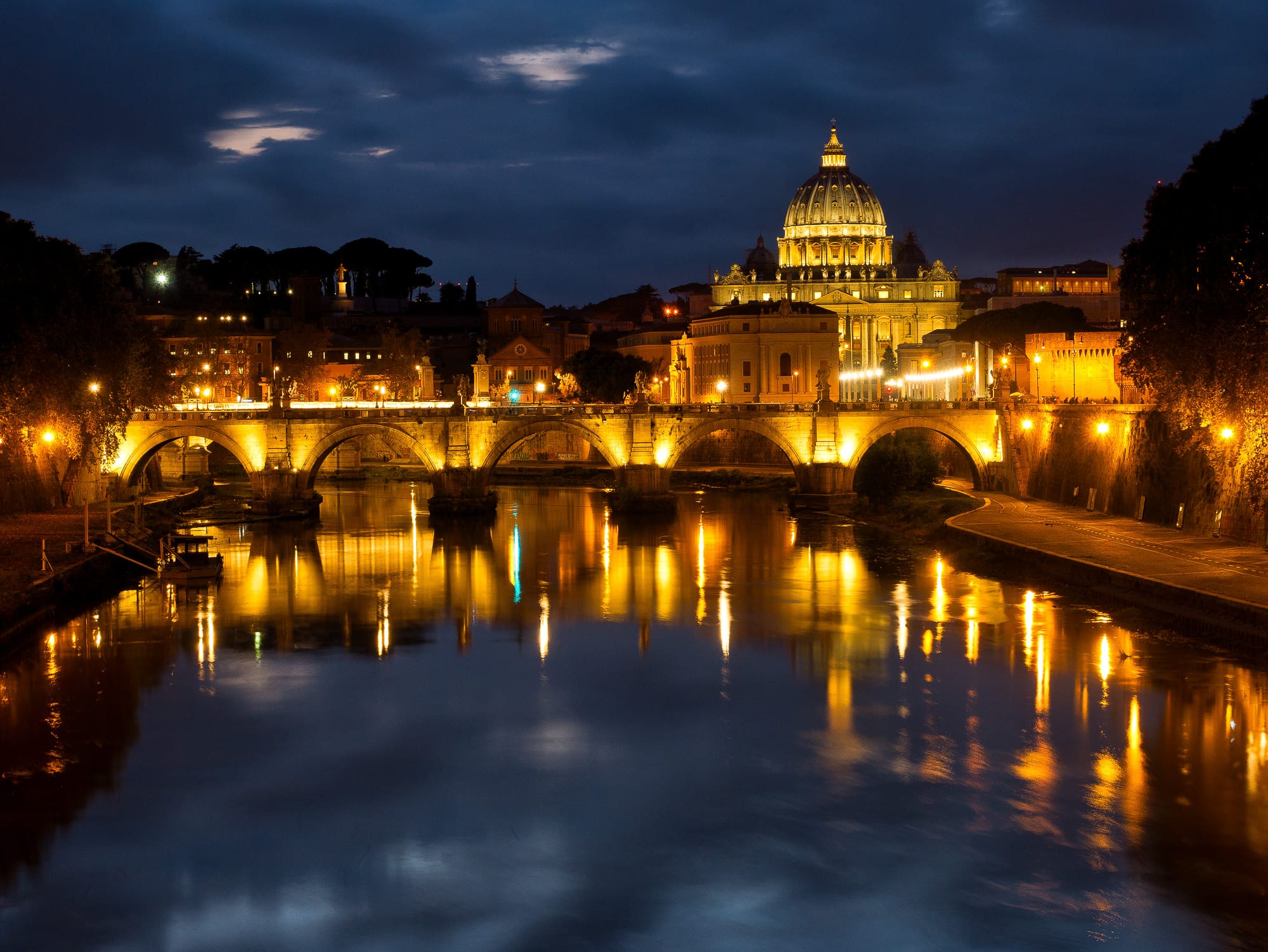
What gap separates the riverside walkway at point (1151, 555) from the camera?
27703mm

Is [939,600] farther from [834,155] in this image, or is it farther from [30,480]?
[834,155]

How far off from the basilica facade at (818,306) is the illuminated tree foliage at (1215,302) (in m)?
62.6

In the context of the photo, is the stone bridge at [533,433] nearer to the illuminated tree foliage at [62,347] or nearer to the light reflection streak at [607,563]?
the light reflection streak at [607,563]

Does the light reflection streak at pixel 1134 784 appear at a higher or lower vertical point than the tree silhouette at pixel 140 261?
lower

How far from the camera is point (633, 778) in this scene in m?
21.9

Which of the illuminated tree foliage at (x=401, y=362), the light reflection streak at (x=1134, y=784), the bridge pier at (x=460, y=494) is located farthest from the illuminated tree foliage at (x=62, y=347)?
the illuminated tree foliage at (x=401, y=362)

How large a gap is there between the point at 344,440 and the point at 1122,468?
30240 mm

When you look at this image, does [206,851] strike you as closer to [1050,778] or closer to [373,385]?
[1050,778]

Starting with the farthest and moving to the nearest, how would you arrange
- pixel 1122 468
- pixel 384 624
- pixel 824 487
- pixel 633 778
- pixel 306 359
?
pixel 306 359, pixel 824 487, pixel 1122 468, pixel 384 624, pixel 633 778

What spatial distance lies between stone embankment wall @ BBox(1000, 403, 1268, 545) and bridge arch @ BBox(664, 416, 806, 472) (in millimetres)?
8424

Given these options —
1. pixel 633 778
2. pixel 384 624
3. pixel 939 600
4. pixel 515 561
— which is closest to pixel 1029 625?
pixel 939 600

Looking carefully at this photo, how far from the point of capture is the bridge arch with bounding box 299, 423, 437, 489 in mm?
57562

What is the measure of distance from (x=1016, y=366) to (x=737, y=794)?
154ft

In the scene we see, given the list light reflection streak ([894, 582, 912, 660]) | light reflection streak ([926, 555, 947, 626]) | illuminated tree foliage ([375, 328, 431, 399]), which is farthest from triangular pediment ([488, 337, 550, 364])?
light reflection streak ([894, 582, 912, 660])
